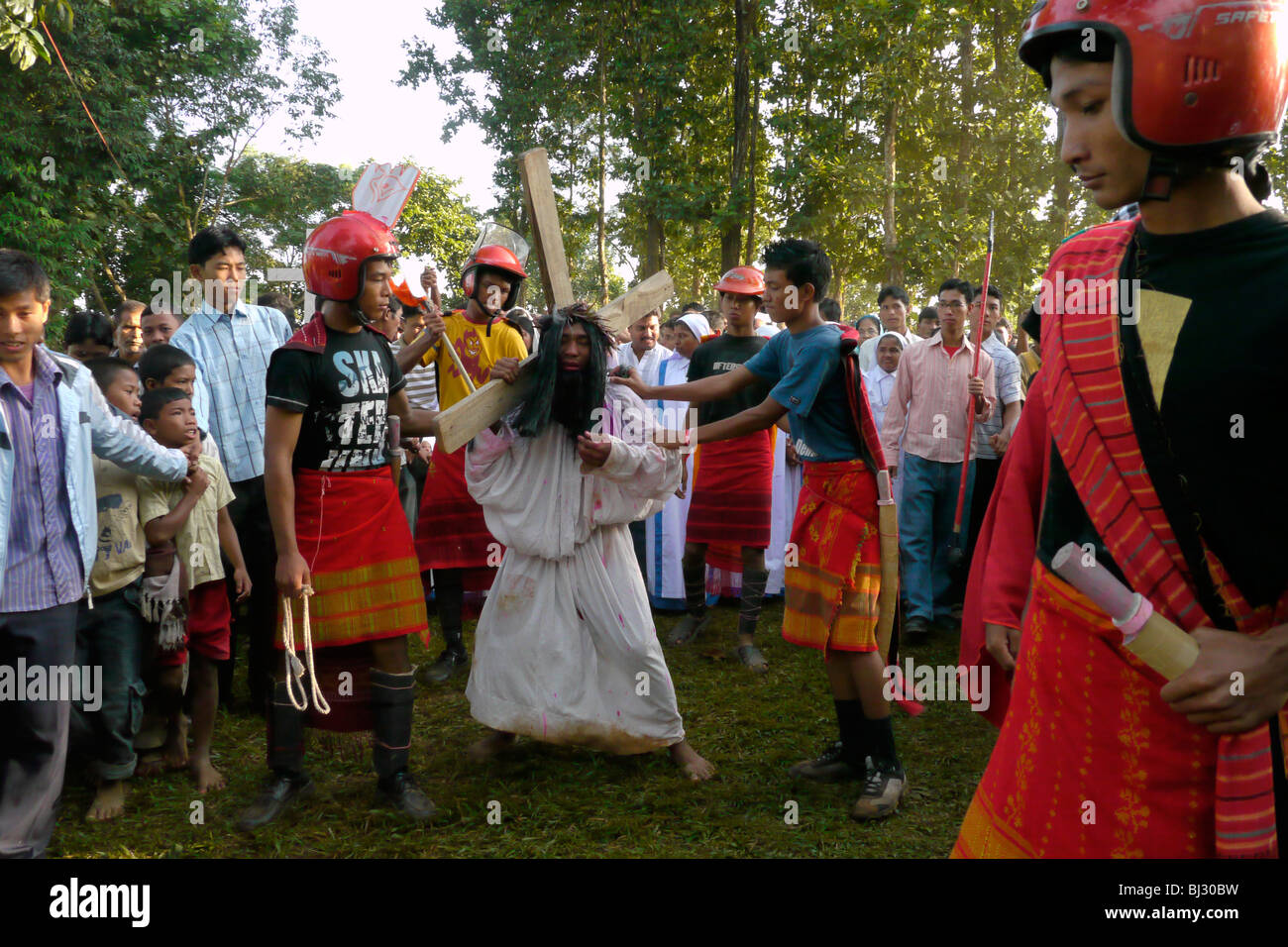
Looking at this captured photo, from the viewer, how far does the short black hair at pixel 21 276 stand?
320cm

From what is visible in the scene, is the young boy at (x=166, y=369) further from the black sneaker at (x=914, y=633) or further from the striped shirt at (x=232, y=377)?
the black sneaker at (x=914, y=633)

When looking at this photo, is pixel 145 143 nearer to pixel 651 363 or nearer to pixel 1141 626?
pixel 651 363

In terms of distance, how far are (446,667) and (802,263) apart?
314cm

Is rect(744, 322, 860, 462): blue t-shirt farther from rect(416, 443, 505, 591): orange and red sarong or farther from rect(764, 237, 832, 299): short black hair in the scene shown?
rect(416, 443, 505, 591): orange and red sarong

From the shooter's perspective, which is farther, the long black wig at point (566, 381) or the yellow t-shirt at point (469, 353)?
the yellow t-shirt at point (469, 353)

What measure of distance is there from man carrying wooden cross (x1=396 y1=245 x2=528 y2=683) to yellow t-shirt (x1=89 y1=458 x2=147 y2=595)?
1.91m

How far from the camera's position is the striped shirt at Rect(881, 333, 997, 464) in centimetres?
686

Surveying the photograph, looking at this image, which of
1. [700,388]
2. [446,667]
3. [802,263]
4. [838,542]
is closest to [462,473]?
[446,667]

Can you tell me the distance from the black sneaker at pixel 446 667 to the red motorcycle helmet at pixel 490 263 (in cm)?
211

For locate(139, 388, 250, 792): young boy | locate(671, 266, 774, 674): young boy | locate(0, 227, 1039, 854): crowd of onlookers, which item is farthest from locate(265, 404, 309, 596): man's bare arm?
locate(671, 266, 774, 674): young boy

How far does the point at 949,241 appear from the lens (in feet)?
61.6

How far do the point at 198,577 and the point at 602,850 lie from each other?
7.17 feet

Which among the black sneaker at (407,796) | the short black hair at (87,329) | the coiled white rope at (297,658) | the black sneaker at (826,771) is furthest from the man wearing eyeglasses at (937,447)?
the short black hair at (87,329)

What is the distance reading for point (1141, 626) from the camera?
136 centimetres
